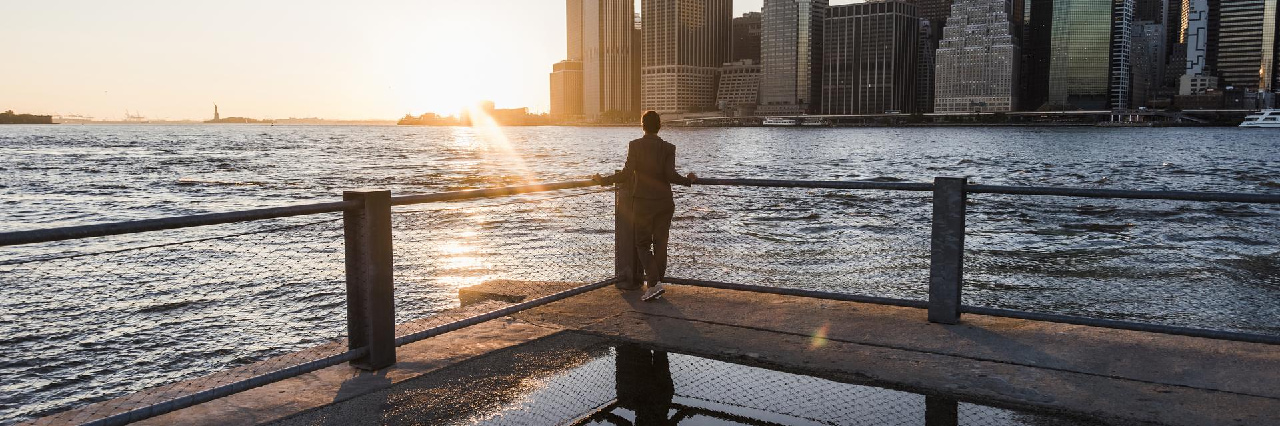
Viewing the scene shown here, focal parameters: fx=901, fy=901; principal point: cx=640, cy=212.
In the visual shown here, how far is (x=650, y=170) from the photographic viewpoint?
24.4ft

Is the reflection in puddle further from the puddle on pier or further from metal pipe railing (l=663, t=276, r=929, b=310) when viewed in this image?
metal pipe railing (l=663, t=276, r=929, b=310)

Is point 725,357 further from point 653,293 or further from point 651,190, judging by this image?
point 651,190

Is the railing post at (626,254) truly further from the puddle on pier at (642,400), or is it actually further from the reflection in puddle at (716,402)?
the reflection in puddle at (716,402)

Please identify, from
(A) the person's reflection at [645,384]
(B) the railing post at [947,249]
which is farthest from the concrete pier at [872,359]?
(A) the person's reflection at [645,384]

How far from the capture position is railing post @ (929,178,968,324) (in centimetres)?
651

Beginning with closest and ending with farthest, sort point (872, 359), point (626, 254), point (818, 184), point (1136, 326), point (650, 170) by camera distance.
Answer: point (872, 359) < point (1136, 326) < point (818, 184) < point (650, 170) < point (626, 254)

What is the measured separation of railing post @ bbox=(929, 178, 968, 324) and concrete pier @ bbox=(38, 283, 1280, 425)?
15 centimetres

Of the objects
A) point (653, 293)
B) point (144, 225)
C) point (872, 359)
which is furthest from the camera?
point (653, 293)

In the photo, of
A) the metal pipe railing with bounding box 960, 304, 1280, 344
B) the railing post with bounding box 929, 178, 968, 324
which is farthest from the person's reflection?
the metal pipe railing with bounding box 960, 304, 1280, 344

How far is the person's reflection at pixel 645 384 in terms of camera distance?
4.82 metres

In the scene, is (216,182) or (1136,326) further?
(216,182)

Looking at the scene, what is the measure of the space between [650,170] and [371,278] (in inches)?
106

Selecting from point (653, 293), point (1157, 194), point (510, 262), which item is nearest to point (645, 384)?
point (653, 293)

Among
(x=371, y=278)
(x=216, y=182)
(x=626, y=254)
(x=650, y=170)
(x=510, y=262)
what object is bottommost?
(x=216, y=182)
